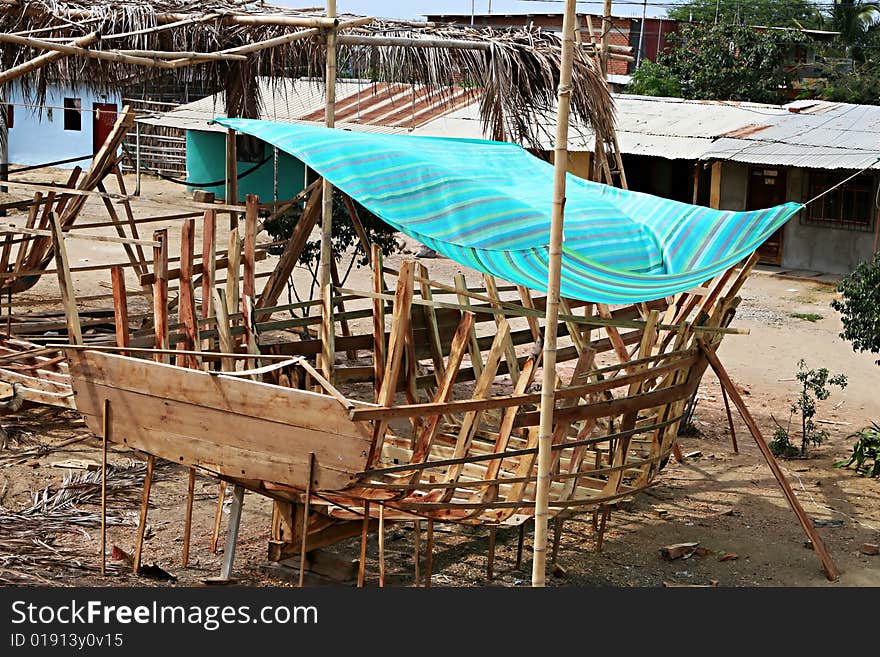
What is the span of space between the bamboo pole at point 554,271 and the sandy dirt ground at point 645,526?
2.17 m

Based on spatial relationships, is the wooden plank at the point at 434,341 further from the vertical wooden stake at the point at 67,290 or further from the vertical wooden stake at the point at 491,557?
the vertical wooden stake at the point at 67,290

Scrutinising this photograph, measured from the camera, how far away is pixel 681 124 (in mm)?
18656

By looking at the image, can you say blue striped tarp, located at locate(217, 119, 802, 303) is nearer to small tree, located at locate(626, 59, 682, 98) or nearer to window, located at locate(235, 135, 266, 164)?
window, located at locate(235, 135, 266, 164)

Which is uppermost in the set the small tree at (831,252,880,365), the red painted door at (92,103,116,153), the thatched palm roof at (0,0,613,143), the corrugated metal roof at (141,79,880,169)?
the thatched palm roof at (0,0,613,143)

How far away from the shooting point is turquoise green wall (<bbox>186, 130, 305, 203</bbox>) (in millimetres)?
21156

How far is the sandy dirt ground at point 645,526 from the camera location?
21.6ft

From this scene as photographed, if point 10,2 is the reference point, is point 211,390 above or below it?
below

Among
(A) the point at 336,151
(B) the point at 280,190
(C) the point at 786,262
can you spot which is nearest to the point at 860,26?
(C) the point at 786,262

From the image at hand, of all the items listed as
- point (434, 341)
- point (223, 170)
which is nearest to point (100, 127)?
point (223, 170)

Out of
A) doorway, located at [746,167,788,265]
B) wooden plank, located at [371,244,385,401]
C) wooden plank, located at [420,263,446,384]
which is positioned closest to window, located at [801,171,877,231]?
doorway, located at [746,167,788,265]

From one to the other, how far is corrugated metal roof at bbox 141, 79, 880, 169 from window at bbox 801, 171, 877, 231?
0.70 metres

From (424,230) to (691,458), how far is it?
11.8 ft

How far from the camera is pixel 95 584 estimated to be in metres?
6.01

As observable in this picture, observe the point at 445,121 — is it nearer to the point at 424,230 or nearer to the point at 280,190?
the point at 280,190
